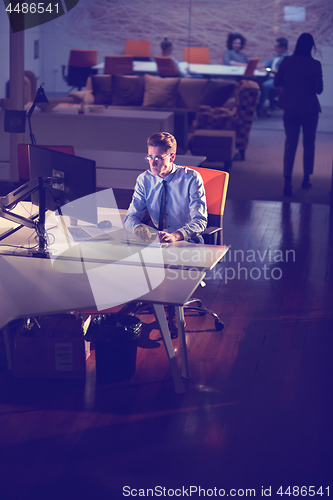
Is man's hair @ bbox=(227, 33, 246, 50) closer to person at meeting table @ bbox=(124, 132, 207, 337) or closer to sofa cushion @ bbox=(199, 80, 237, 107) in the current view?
sofa cushion @ bbox=(199, 80, 237, 107)

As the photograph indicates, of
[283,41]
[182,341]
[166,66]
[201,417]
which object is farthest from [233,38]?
[201,417]

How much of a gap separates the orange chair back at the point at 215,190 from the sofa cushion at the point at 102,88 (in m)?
5.97

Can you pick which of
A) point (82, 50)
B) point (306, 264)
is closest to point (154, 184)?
point (306, 264)

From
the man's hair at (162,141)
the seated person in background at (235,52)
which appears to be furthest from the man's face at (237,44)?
the man's hair at (162,141)

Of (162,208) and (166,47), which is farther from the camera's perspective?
(166,47)

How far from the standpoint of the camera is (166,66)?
9312mm

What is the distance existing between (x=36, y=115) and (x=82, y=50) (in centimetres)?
274

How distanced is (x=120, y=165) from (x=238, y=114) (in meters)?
3.74

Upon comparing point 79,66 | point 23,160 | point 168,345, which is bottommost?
point 168,345

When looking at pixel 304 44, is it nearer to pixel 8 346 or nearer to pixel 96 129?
pixel 96 129

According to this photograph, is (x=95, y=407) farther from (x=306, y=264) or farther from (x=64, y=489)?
(x=306, y=264)

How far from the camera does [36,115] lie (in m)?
6.84

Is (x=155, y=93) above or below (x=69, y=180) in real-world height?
above

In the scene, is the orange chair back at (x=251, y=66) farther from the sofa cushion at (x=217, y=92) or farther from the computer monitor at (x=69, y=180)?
the computer monitor at (x=69, y=180)
